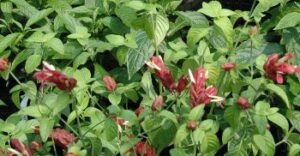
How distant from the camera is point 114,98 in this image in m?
2.04

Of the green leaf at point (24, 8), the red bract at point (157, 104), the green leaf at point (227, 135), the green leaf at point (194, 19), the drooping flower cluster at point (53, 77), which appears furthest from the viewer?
the green leaf at point (24, 8)

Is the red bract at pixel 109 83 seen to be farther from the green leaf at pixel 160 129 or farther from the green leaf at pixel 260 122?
the green leaf at pixel 260 122

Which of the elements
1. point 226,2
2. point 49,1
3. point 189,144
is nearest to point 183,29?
point 226,2

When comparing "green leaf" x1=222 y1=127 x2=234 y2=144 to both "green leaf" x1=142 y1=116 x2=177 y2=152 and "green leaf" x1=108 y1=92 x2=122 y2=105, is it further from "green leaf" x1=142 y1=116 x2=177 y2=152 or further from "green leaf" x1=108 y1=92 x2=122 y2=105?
"green leaf" x1=108 y1=92 x2=122 y2=105

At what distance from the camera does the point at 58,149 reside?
252cm

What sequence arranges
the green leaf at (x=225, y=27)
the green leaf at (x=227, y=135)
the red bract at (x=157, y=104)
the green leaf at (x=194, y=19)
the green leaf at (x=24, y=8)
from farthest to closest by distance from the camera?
the green leaf at (x=24, y=8) → the green leaf at (x=194, y=19) → the green leaf at (x=225, y=27) → the green leaf at (x=227, y=135) → the red bract at (x=157, y=104)

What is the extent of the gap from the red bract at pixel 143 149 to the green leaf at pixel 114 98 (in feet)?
0.71

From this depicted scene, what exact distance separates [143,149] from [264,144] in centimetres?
33

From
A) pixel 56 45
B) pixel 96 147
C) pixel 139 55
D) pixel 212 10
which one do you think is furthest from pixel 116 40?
pixel 96 147

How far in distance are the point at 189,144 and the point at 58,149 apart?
2.51ft

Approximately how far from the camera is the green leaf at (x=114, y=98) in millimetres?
2024

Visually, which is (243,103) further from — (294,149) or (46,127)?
(46,127)

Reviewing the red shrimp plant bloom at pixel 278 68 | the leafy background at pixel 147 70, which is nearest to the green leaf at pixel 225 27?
the leafy background at pixel 147 70

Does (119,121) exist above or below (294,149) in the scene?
above
